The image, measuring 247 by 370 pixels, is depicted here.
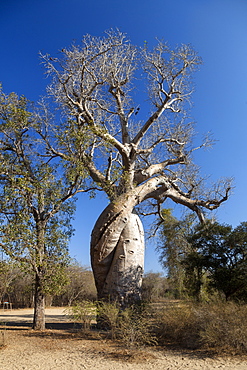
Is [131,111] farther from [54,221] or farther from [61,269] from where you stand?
[61,269]

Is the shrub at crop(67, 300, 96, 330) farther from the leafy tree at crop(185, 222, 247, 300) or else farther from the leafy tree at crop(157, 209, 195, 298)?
the leafy tree at crop(157, 209, 195, 298)

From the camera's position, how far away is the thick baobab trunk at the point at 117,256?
715cm

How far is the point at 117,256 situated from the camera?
7422mm

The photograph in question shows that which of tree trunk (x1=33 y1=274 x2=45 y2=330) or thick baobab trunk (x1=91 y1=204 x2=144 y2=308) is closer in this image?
tree trunk (x1=33 y1=274 x2=45 y2=330)

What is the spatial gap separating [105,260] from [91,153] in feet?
10.4

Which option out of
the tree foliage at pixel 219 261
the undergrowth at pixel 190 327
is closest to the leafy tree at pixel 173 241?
the tree foliage at pixel 219 261

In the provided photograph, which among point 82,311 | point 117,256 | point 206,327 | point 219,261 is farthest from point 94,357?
point 219,261

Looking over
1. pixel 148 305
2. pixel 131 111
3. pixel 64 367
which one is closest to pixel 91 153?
pixel 131 111

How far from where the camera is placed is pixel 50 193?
6672 millimetres

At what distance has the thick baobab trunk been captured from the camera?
7152 millimetres

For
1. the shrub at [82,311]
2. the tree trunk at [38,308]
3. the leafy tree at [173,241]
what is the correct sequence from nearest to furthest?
1. the shrub at [82,311]
2. the tree trunk at [38,308]
3. the leafy tree at [173,241]

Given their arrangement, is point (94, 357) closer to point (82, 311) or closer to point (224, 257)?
point (82, 311)

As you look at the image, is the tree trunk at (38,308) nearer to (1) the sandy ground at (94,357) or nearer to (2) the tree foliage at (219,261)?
(1) the sandy ground at (94,357)

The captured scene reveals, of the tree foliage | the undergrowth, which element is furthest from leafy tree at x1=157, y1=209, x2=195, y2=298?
the undergrowth
